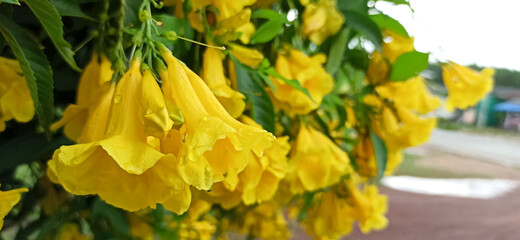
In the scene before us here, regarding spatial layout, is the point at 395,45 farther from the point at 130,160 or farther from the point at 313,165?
the point at 130,160

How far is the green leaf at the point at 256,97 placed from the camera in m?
0.36

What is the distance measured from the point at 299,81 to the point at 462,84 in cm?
29

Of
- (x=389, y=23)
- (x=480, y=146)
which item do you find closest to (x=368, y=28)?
(x=389, y=23)

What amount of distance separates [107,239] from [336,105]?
0.29m

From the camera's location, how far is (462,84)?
59cm

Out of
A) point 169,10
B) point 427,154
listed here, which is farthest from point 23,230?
point 427,154

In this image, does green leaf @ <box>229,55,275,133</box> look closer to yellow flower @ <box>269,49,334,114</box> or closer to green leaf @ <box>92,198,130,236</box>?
yellow flower @ <box>269,49,334,114</box>

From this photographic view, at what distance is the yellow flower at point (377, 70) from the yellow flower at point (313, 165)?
0.10 metres

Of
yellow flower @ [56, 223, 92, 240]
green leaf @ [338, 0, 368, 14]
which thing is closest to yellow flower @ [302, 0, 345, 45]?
green leaf @ [338, 0, 368, 14]

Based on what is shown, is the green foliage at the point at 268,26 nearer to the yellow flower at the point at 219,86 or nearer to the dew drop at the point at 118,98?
the yellow flower at the point at 219,86

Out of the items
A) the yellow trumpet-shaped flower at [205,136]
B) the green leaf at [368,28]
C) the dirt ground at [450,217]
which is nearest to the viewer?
the yellow trumpet-shaped flower at [205,136]

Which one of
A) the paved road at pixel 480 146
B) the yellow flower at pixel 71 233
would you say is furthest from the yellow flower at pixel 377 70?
the paved road at pixel 480 146

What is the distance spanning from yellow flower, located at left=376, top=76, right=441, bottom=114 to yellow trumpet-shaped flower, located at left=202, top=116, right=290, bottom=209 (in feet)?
0.63

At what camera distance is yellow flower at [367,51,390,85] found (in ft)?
1.63
